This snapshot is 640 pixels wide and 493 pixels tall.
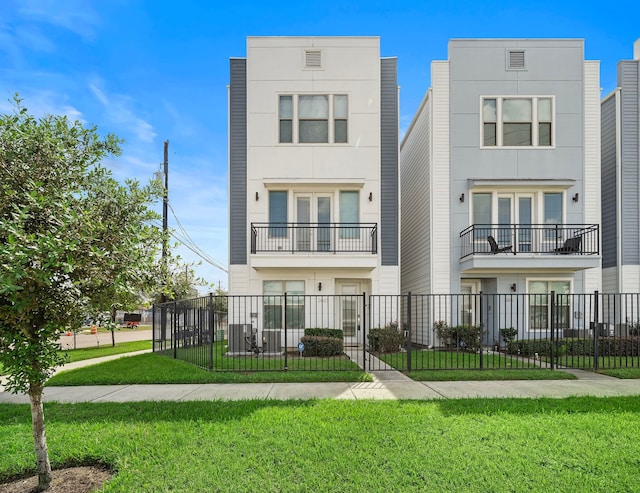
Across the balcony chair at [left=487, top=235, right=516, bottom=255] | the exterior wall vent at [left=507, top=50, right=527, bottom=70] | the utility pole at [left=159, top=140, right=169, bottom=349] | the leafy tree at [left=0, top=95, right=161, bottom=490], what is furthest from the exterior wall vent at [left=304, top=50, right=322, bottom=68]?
the leafy tree at [left=0, top=95, right=161, bottom=490]

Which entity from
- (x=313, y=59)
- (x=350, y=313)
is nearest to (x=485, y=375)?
(x=350, y=313)

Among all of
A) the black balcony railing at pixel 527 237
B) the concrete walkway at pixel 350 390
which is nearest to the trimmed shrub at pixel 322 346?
the concrete walkway at pixel 350 390

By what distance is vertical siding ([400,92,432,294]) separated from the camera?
603 inches

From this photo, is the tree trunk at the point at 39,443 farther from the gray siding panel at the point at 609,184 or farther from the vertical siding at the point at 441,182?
the gray siding panel at the point at 609,184

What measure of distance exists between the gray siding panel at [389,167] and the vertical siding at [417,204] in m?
1.38

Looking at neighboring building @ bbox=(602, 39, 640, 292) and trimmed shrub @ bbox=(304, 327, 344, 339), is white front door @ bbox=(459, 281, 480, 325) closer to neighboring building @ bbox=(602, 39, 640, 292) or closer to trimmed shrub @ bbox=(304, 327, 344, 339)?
trimmed shrub @ bbox=(304, 327, 344, 339)

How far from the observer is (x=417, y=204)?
54.9 feet

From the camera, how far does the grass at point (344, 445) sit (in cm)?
393

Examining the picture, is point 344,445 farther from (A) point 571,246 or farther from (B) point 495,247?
(A) point 571,246

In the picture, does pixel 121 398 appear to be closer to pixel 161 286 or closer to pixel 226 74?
pixel 161 286

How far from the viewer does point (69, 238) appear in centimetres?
353

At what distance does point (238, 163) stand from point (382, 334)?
7762 millimetres

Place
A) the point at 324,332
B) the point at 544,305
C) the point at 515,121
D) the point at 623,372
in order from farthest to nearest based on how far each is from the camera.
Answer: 1. the point at 515,121
2. the point at 544,305
3. the point at 324,332
4. the point at 623,372

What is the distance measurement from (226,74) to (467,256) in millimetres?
10930
